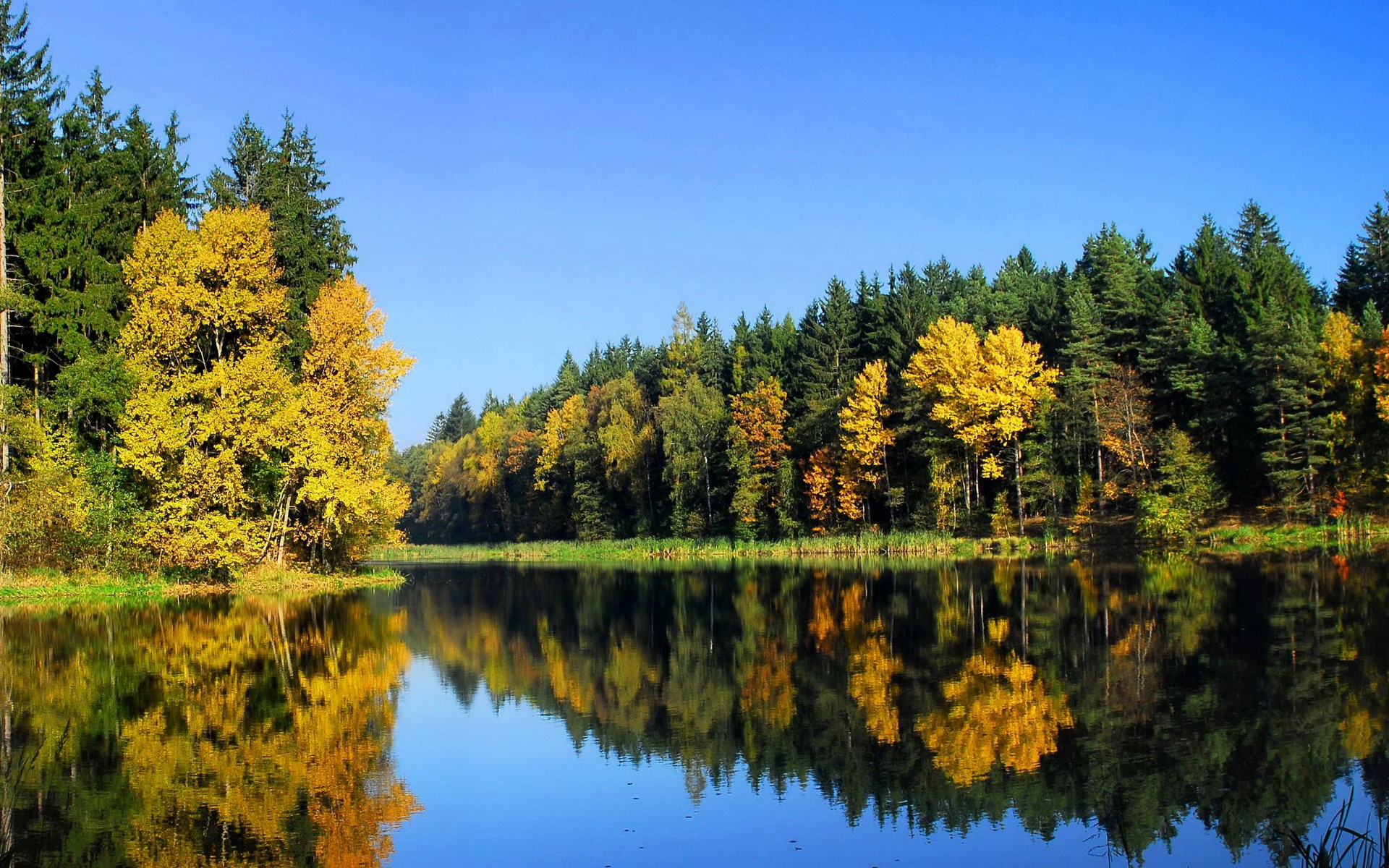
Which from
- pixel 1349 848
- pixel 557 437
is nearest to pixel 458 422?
pixel 557 437

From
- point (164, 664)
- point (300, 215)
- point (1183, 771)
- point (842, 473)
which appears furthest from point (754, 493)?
point (1183, 771)

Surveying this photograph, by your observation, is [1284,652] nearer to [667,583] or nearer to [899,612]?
[899,612]

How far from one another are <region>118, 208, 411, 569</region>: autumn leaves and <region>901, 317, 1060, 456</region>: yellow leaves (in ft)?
99.0

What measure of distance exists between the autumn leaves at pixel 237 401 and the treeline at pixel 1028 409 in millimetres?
30932

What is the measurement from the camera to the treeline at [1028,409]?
153 ft

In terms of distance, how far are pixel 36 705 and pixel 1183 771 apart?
16316 millimetres

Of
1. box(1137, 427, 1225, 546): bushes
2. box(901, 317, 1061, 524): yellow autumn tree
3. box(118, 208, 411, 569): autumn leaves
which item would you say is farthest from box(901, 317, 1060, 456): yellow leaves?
box(118, 208, 411, 569): autumn leaves

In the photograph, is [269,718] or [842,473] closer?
[269,718]

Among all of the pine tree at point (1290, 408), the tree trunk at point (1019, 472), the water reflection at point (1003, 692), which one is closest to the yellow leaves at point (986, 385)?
the tree trunk at point (1019, 472)

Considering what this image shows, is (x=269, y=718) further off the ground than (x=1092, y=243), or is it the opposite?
(x=1092, y=243)

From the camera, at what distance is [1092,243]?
77.4m

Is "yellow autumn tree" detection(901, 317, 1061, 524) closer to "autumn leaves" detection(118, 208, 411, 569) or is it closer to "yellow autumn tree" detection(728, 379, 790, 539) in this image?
"yellow autumn tree" detection(728, 379, 790, 539)

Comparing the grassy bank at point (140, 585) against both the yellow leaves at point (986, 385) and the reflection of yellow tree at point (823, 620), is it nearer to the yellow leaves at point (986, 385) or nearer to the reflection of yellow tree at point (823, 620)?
the reflection of yellow tree at point (823, 620)

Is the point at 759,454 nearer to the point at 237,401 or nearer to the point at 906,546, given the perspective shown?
the point at 906,546
